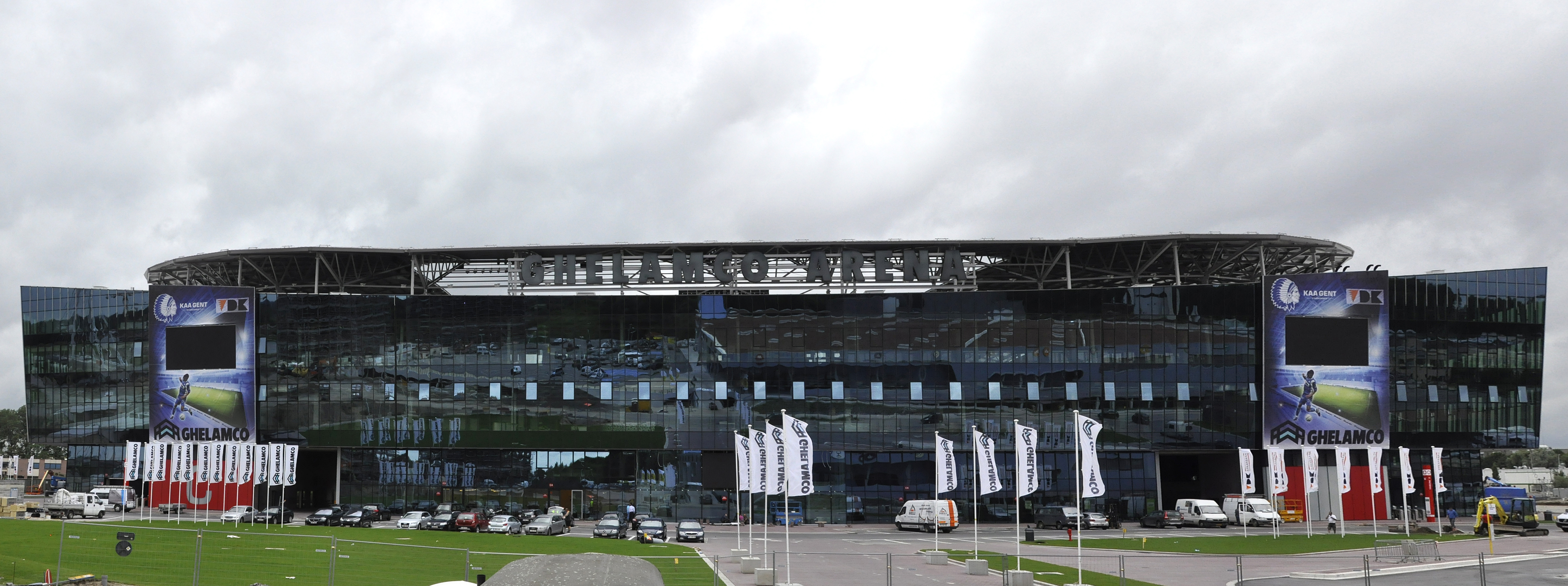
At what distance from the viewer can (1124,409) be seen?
95.1 m

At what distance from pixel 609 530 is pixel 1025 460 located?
105 feet

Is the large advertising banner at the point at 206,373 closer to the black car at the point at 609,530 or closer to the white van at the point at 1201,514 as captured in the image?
the black car at the point at 609,530

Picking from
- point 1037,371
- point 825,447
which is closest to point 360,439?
point 825,447

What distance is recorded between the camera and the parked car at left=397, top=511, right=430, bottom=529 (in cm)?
7681

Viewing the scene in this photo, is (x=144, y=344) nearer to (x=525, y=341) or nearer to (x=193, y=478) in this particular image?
(x=193, y=478)

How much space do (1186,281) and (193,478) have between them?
8666 cm

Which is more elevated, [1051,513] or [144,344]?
[144,344]

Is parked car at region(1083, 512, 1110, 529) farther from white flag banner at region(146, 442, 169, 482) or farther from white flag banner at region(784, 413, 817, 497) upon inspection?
white flag banner at region(146, 442, 169, 482)

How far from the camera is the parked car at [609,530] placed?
72.5 metres

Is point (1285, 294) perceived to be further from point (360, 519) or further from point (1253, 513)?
point (360, 519)

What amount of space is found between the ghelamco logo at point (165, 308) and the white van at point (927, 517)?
2532 inches

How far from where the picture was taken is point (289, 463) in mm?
78375

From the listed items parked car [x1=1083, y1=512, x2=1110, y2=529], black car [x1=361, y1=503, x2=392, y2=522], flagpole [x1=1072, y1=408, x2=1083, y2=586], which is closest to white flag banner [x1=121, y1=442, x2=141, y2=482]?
black car [x1=361, y1=503, x2=392, y2=522]

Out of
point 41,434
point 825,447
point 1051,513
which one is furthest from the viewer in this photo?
point 41,434
